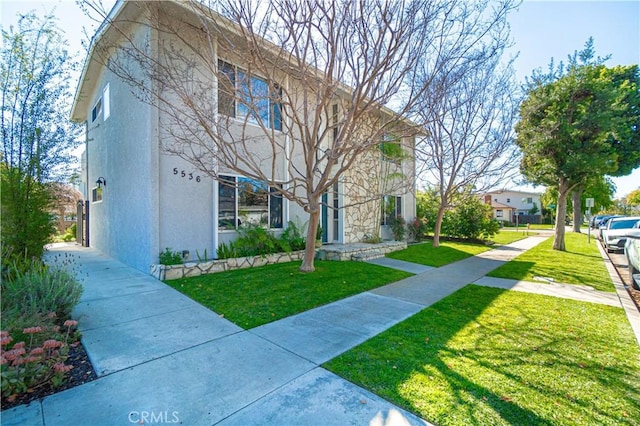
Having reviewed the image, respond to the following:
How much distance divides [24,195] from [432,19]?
975 cm

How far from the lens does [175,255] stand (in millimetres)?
7637

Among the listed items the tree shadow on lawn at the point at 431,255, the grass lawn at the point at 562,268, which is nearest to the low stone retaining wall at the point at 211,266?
the tree shadow on lawn at the point at 431,255

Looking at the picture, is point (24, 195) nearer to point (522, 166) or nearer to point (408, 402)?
point (408, 402)

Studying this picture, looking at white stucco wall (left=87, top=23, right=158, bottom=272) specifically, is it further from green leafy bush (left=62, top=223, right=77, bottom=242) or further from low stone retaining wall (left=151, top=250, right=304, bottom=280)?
green leafy bush (left=62, top=223, right=77, bottom=242)

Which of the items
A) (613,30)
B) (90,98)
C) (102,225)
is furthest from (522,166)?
(90,98)

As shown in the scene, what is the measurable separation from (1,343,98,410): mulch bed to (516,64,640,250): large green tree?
1522 cm

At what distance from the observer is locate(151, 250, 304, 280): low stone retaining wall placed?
7.21m

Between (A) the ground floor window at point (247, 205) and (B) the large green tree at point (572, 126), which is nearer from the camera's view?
(A) the ground floor window at point (247, 205)

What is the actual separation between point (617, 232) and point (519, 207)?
1625 inches

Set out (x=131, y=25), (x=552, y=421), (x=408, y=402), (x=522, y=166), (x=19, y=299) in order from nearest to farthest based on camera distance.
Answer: (x=552, y=421), (x=408, y=402), (x=19, y=299), (x=131, y=25), (x=522, y=166)

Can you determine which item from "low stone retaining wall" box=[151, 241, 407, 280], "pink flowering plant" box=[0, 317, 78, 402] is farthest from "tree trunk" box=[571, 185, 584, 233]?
"pink flowering plant" box=[0, 317, 78, 402]

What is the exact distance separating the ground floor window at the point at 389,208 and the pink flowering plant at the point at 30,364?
1293 cm

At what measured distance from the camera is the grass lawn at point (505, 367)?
2707 millimetres

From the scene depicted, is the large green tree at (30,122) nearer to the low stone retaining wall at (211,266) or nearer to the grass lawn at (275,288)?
the low stone retaining wall at (211,266)
